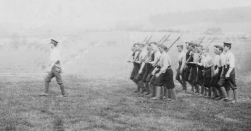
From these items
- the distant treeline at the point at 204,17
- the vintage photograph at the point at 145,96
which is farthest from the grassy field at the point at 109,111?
the distant treeline at the point at 204,17

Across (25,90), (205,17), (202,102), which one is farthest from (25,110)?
(205,17)

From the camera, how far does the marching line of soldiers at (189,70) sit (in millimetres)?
11492

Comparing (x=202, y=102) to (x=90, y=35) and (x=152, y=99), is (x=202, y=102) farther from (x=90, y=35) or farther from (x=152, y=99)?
(x=90, y=35)

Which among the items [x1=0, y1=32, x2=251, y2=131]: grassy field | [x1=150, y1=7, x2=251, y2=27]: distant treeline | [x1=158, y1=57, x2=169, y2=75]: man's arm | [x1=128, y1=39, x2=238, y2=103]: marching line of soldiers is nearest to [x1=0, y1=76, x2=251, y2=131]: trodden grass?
[x1=0, y1=32, x2=251, y2=131]: grassy field

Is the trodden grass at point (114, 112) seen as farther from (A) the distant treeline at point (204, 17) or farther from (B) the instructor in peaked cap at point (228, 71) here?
(A) the distant treeline at point (204, 17)

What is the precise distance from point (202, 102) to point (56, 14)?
33032mm

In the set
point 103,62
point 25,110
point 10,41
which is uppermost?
point 10,41

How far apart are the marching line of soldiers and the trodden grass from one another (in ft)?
1.78

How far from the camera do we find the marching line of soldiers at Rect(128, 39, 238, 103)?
11492 millimetres

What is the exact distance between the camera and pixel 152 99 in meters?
12.0

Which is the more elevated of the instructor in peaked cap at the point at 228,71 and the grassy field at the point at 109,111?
the instructor in peaked cap at the point at 228,71

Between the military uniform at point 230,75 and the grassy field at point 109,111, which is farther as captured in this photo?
the military uniform at point 230,75

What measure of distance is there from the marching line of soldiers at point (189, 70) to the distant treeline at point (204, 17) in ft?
99.9

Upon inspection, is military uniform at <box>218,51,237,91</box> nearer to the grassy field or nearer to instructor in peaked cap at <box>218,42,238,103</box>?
instructor in peaked cap at <box>218,42,238,103</box>
